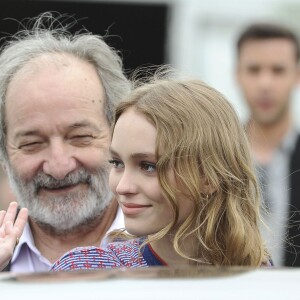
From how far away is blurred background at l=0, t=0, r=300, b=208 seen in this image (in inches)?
398

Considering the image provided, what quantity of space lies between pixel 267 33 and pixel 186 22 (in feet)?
10.3

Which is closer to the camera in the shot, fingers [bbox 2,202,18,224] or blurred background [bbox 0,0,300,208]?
fingers [bbox 2,202,18,224]

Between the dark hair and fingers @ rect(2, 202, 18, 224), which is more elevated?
the dark hair

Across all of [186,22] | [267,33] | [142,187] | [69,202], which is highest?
[142,187]

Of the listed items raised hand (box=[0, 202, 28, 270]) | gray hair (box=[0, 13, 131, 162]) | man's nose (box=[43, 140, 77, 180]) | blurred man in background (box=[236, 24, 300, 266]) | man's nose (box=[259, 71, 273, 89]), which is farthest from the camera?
man's nose (box=[259, 71, 273, 89])

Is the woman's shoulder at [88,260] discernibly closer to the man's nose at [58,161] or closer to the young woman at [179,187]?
the young woman at [179,187]

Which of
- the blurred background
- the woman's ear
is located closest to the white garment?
the woman's ear

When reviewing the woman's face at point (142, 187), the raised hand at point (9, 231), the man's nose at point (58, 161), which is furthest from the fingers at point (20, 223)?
the woman's face at point (142, 187)

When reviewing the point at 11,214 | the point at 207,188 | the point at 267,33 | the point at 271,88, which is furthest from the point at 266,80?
the point at 207,188

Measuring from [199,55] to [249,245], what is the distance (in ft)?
23.6

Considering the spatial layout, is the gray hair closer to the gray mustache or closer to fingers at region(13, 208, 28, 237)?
the gray mustache

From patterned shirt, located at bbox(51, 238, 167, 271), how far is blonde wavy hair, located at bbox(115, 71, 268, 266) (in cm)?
9

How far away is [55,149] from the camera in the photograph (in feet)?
13.3

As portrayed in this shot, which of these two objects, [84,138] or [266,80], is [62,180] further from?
[266,80]
